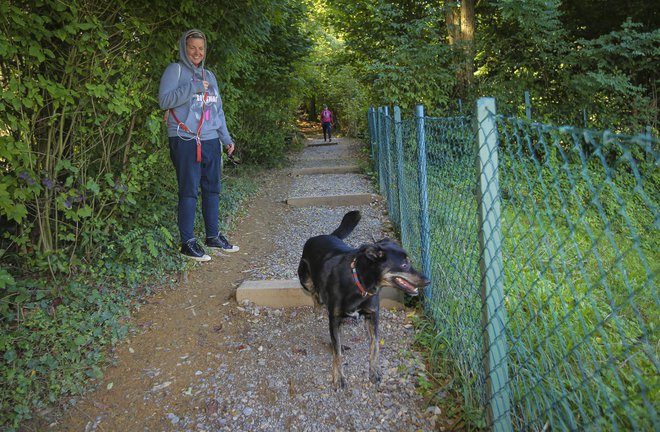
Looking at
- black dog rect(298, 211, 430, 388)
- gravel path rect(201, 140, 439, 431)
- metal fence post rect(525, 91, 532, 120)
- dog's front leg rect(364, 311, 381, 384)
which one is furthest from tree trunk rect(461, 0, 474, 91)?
dog's front leg rect(364, 311, 381, 384)

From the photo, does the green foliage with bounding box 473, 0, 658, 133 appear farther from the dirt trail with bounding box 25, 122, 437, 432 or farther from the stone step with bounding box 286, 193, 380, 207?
the dirt trail with bounding box 25, 122, 437, 432

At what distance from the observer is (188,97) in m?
3.97

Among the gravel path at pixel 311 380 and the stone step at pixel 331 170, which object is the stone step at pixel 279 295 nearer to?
the gravel path at pixel 311 380

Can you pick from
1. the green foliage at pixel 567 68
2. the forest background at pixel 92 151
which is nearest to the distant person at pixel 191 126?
the forest background at pixel 92 151

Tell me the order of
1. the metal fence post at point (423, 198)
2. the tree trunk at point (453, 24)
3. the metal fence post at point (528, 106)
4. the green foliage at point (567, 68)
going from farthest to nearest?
1. the tree trunk at point (453, 24)
2. the metal fence post at point (528, 106)
3. the green foliage at point (567, 68)
4. the metal fence post at point (423, 198)

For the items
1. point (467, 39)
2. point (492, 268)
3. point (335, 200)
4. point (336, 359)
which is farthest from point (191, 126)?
point (467, 39)

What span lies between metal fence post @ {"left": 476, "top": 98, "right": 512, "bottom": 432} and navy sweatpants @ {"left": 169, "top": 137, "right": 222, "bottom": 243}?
298cm

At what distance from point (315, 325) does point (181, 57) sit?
9.21ft

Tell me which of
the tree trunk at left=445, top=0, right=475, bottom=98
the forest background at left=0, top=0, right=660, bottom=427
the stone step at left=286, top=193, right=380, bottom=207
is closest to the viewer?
the forest background at left=0, top=0, right=660, bottom=427

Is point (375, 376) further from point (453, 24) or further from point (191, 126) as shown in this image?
point (453, 24)

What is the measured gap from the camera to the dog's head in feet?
9.04

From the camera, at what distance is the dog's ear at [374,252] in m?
2.74

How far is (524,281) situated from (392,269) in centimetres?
122

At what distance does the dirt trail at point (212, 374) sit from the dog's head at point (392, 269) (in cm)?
61
